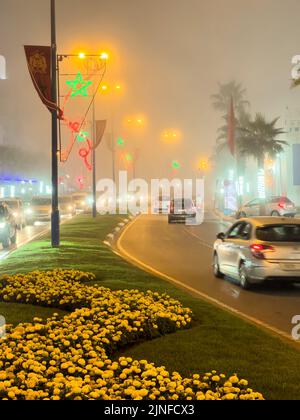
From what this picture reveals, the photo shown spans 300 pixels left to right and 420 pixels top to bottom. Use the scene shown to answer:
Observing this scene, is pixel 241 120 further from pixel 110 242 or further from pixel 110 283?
pixel 110 283

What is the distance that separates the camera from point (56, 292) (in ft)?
36.6

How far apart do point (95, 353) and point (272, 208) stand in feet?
121

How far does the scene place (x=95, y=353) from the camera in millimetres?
7082

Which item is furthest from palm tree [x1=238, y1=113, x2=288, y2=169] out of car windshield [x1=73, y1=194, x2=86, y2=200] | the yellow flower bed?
the yellow flower bed

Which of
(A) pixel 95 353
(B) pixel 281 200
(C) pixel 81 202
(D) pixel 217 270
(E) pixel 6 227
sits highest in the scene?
(B) pixel 281 200

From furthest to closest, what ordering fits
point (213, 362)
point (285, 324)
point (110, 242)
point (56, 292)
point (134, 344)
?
point (110, 242), point (56, 292), point (285, 324), point (134, 344), point (213, 362)

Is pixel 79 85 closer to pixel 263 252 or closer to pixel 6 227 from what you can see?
pixel 6 227

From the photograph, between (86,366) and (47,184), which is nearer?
(86,366)

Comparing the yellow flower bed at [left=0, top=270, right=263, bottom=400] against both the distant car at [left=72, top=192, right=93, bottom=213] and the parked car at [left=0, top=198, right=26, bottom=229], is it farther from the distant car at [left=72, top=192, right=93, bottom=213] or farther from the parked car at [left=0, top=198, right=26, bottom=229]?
the distant car at [left=72, top=192, right=93, bottom=213]

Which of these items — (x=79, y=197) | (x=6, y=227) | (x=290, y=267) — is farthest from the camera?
(x=79, y=197)

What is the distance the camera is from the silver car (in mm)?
13109

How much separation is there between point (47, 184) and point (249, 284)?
11442 centimetres

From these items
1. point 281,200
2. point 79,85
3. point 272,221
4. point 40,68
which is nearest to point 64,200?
point 281,200

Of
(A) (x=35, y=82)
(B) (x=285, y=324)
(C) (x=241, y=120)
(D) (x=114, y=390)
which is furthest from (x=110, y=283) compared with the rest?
(C) (x=241, y=120)
